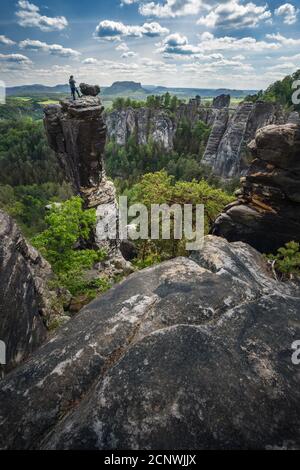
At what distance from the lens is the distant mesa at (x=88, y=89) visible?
108 ft

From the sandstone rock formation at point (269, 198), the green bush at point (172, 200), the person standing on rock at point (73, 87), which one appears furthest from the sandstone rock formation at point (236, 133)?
the sandstone rock formation at point (269, 198)

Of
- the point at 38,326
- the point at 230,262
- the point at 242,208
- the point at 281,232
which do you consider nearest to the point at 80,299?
the point at 38,326

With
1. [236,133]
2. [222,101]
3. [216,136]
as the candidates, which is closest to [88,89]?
[236,133]

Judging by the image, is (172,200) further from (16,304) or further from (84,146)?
(16,304)

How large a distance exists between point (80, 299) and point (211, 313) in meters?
9.82

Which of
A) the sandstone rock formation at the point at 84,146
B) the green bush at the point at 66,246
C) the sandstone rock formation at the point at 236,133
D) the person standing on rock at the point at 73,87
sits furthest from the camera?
the sandstone rock formation at the point at 236,133

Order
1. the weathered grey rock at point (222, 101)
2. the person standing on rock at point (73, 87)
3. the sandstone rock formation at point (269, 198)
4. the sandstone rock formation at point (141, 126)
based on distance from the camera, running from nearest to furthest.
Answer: the sandstone rock formation at point (269, 198), the person standing on rock at point (73, 87), the sandstone rock formation at point (141, 126), the weathered grey rock at point (222, 101)

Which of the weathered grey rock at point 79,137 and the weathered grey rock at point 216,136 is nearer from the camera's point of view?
the weathered grey rock at point 79,137

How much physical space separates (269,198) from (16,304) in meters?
17.2

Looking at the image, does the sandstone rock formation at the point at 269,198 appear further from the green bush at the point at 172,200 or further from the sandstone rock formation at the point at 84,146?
the sandstone rock formation at the point at 84,146

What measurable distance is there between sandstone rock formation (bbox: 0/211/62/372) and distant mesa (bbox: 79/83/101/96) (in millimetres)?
27516

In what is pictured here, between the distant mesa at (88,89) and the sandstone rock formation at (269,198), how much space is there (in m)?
21.5

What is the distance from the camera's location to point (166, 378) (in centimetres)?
634

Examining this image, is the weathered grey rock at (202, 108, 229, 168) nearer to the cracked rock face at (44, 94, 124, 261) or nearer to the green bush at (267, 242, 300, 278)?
the cracked rock face at (44, 94, 124, 261)
